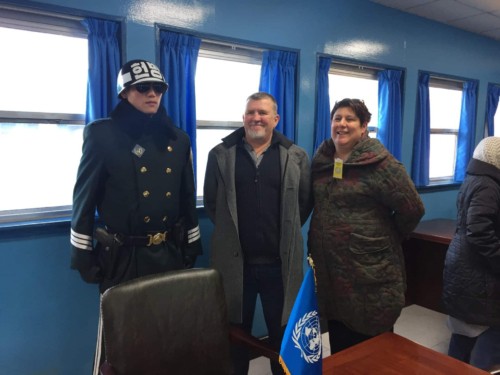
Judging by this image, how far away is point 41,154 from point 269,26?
1.62 m

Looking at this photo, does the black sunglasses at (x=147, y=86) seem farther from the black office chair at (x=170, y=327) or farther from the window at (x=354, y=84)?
the window at (x=354, y=84)

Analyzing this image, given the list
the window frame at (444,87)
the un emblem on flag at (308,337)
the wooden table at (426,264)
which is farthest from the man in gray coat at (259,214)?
the window frame at (444,87)

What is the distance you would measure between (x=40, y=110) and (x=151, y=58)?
2.09ft

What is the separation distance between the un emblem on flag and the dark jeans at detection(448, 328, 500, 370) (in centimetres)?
140

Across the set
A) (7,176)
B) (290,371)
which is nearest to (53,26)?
(7,176)

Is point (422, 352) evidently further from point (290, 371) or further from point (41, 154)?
point (41, 154)

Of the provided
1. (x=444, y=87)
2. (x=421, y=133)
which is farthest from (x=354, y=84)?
(x=444, y=87)

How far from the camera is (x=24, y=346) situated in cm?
190

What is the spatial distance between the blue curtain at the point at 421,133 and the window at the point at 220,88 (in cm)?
182

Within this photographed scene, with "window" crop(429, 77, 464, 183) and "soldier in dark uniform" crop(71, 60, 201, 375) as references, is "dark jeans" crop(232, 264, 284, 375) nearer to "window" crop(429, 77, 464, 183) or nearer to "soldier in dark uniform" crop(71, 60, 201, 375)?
"soldier in dark uniform" crop(71, 60, 201, 375)

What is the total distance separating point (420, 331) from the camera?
9.66 feet

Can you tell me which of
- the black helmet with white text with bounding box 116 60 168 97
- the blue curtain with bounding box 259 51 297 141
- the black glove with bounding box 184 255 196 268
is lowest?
the black glove with bounding box 184 255 196 268

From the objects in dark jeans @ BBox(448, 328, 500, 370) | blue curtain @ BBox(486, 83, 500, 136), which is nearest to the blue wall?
blue curtain @ BBox(486, 83, 500, 136)

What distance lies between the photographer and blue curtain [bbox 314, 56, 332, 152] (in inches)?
114
